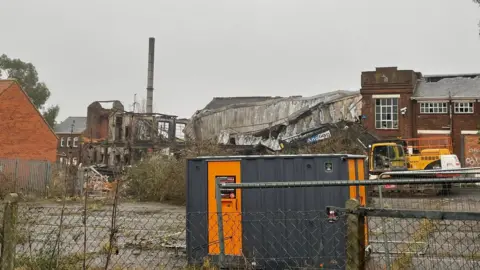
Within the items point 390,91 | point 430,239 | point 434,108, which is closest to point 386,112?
point 390,91

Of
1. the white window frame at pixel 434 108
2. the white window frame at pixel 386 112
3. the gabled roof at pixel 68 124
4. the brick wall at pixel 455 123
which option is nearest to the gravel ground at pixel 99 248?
the white window frame at pixel 386 112

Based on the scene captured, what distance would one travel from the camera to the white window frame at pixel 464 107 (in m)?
33.7

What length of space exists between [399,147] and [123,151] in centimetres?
2243

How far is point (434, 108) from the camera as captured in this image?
34.7 meters

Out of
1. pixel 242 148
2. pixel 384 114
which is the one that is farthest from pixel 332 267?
pixel 384 114

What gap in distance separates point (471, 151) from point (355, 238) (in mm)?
33805

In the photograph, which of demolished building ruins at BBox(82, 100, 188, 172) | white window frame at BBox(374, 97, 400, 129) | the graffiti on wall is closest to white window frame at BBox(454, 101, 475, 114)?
the graffiti on wall

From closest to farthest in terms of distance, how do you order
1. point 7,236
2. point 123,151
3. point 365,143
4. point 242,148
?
point 7,236 → point 365,143 → point 242,148 → point 123,151

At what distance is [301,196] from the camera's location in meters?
6.70

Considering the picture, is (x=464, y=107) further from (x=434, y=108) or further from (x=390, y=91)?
(x=390, y=91)

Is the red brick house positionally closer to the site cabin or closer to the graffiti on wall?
the site cabin

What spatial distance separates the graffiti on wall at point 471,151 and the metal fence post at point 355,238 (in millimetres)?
33243

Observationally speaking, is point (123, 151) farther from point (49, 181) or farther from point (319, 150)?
point (319, 150)

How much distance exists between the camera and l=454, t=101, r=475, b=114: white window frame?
33.7 meters
